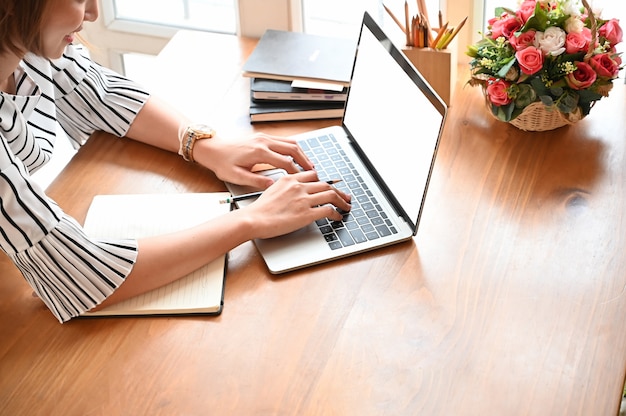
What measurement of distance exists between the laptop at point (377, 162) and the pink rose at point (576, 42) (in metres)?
0.32

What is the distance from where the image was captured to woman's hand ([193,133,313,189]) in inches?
57.2

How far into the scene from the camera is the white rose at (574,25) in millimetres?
1444

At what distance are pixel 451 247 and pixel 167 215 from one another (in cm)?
46

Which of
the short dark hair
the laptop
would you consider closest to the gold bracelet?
the laptop

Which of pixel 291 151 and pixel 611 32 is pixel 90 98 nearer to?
pixel 291 151

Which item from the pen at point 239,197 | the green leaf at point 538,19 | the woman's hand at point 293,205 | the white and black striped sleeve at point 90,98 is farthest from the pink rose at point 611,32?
the white and black striped sleeve at point 90,98

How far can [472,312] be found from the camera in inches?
47.4

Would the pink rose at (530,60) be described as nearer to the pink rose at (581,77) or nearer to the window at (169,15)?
the pink rose at (581,77)

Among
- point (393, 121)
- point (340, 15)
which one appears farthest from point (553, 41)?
point (340, 15)

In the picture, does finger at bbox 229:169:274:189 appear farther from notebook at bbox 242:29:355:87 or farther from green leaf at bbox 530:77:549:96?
green leaf at bbox 530:77:549:96

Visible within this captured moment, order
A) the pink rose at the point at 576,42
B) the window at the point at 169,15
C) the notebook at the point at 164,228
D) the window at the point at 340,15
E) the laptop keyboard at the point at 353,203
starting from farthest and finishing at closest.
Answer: the window at the point at 169,15 → the window at the point at 340,15 → the pink rose at the point at 576,42 → the laptop keyboard at the point at 353,203 → the notebook at the point at 164,228

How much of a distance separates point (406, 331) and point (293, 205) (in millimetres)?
286

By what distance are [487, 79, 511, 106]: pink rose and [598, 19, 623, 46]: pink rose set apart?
7.3 inches

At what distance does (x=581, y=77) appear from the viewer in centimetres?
146
